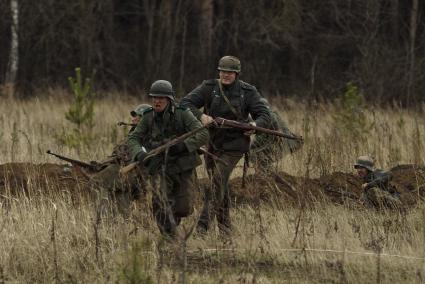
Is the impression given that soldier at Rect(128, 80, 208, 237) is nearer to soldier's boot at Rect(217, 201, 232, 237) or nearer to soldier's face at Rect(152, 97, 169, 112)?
soldier's face at Rect(152, 97, 169, 112)

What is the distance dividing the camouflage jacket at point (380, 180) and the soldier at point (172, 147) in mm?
2344

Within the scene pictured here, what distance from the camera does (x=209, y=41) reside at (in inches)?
1093

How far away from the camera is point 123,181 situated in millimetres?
8992

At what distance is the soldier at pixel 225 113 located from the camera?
31.8 ft

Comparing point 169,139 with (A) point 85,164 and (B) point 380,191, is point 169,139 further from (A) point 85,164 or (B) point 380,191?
(B) point 380,191

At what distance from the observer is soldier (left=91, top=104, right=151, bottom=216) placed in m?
8.97

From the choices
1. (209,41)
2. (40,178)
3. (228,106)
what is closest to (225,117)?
(228,106)

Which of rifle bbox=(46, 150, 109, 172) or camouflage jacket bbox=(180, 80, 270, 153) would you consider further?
camouflage jacket bbox=(180, 80, 270, 153)

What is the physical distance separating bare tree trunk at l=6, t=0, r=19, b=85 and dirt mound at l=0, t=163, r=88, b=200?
516 inches

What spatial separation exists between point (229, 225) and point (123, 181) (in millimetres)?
1204

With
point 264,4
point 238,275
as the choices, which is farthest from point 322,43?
point 238,275

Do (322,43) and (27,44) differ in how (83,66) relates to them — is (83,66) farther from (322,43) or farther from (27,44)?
(322,43)

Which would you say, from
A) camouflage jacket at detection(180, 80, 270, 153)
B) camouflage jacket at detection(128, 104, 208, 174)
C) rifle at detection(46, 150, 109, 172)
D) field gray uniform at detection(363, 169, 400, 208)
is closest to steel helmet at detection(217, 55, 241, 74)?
camouflage jacket at detection(180, 80, 270, 153)

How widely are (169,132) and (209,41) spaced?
62.8 feet
